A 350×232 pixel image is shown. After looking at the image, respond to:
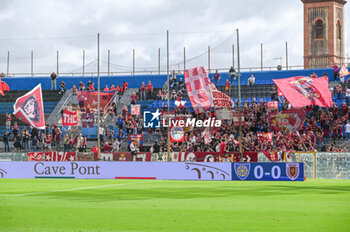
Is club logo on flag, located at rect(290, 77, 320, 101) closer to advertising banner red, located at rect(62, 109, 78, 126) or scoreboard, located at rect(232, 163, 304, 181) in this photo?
scoreboard, located at rect(232, 163, 304, 181)

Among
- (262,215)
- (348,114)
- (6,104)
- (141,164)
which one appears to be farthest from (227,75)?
(262,215)

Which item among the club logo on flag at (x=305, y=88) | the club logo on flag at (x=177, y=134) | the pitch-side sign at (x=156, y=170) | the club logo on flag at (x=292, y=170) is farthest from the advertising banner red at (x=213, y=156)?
the club logo on flag at (x=305, y=88)

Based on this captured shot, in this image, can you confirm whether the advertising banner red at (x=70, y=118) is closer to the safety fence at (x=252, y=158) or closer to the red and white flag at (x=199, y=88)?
the safety fence at (x=252, y=158)

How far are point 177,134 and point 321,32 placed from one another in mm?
35597

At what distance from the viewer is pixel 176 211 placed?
51.8 feet

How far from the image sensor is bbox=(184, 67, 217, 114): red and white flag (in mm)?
45900

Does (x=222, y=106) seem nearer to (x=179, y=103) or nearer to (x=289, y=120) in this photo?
(x=179, y=103)

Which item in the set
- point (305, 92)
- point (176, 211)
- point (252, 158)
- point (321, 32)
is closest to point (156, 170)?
point (252, 158)

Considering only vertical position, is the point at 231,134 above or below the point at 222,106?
below

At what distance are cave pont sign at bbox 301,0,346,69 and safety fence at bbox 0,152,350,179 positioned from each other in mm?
37273

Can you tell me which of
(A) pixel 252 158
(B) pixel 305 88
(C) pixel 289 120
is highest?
(B) pixel 305 88

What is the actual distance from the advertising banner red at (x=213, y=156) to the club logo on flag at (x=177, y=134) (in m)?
4.54

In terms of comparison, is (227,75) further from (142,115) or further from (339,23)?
(339,23)

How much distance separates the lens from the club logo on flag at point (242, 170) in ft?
104
